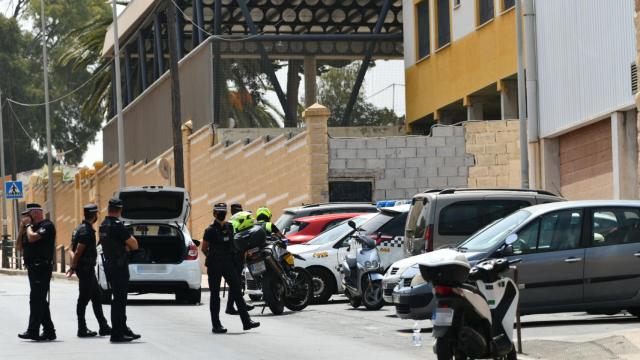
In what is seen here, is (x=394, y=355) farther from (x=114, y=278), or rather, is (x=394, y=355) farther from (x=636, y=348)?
(x=114, y=278)

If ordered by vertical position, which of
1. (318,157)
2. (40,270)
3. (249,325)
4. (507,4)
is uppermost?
(507,4)

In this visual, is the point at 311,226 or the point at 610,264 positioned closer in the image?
the point at 610,264

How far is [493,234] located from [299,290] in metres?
5.37

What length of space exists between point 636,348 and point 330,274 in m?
10.4

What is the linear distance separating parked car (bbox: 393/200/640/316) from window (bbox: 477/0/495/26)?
61.2 ft

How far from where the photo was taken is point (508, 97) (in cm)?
3619

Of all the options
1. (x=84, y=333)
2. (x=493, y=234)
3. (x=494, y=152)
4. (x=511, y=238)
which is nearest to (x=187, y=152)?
(x=494, y=152)

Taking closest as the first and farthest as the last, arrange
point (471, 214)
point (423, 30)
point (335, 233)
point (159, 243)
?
1. point (471, 214)
2. point (335, 233)
3. point (159, 243)
4. point (423, 30)

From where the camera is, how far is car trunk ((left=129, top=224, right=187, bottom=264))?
2572 centimetres

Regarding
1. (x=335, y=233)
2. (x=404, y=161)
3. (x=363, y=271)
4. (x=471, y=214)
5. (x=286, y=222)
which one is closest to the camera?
(x=471, y=214)

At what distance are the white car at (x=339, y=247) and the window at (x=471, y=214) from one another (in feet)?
8.74

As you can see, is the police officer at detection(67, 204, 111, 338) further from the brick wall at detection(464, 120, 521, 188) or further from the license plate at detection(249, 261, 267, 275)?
the brick wall at detection(464, 120, 521, 188)

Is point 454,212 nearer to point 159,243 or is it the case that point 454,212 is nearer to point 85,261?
point 85,261

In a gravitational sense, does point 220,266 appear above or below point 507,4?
below
